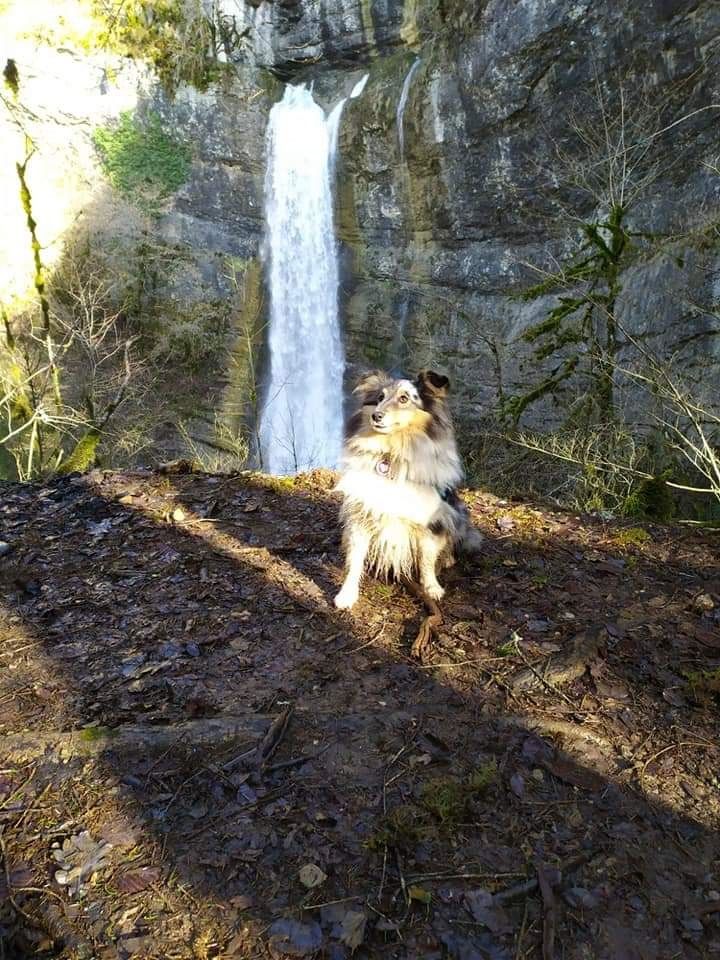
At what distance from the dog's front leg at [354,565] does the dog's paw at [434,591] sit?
1.56ft

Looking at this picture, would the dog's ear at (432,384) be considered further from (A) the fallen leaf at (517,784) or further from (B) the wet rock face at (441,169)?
(B) the wet rock face at (441,169)

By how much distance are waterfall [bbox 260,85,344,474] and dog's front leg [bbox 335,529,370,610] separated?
721 inches

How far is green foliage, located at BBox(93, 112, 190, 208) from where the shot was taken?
20812 millimetres

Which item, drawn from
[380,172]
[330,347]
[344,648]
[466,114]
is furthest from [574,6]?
[344,648]

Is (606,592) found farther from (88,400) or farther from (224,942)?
(88,400)

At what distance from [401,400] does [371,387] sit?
32 centimetres

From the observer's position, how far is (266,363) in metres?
23.1

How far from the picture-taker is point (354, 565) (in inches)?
154

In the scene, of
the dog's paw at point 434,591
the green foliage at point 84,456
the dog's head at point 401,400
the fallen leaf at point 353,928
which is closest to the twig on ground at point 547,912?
the fallen leaf at point 353,928

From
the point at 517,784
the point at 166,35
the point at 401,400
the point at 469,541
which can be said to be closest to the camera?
the point at 517,784

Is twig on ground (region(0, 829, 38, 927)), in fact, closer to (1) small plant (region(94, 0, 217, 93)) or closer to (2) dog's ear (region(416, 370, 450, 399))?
(2) dog's ear (region(416, 370, 450, 399))

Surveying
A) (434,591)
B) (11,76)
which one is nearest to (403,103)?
(11,76)

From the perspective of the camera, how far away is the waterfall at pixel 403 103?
1967cm

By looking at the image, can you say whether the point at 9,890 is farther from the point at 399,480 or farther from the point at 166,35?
the point at 166,35
